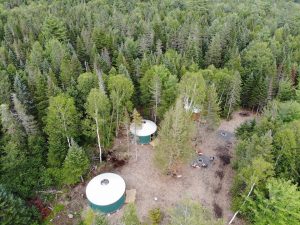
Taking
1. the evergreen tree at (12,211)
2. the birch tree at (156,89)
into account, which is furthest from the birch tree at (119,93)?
the evergreen tree at (12,211)

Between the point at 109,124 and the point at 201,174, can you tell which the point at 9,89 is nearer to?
the point at 109,124

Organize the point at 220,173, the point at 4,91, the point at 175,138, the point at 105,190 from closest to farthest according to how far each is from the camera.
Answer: the point at 175,138
the point at 105,190
the point at 220,173
the point at 4,91

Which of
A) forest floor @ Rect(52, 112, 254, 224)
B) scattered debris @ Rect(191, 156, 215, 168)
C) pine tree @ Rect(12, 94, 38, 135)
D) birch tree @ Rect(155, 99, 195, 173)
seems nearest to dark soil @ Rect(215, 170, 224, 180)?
forest floor @ Rect(52, 112, 254, 224)

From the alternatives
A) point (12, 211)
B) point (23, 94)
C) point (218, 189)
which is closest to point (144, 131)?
point (218, 189)

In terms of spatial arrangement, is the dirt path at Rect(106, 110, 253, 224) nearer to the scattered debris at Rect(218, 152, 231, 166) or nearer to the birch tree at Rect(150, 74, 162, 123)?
the scattered debris at Rect(218, 152, 231, 166)

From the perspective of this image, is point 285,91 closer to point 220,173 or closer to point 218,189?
point 220,173
